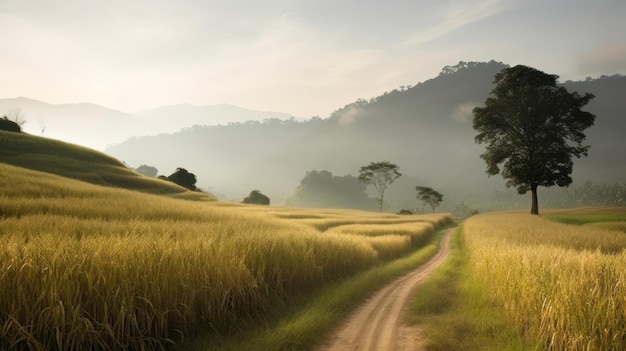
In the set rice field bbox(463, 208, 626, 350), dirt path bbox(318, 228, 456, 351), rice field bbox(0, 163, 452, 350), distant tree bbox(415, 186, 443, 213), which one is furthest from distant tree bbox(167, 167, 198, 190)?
rice field bbox(463, 208, 626, 350)

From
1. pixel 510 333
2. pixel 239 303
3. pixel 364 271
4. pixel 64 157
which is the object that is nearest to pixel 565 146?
pixel 364 271

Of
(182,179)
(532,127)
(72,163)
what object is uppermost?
(532,127)

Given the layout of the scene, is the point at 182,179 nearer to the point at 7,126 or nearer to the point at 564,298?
the point at 7,126

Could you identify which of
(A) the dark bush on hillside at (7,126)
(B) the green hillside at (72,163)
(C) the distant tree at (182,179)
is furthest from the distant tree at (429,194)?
(A) the dark bush on hillside at (7,126)

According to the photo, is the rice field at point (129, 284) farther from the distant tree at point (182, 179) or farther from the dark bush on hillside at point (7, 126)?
the distant tree at point (182, 179)

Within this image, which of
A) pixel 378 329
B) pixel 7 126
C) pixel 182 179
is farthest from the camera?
pixel 182 179

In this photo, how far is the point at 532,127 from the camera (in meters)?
37.3

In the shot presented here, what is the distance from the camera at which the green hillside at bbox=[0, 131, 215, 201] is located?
1548 inches

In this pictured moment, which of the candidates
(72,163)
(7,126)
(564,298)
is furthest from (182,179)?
(564,298)

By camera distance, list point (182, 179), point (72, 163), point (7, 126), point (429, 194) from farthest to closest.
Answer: point (429, 194) → point (182, 179) → point (7, 126) → point (72, 163)

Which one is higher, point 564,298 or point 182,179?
point 182,179

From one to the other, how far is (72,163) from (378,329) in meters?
48.6

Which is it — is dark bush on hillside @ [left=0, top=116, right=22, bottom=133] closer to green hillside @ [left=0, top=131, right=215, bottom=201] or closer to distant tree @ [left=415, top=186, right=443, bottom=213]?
green hillside @ [left=0, top=131, right=215, bottom=201]

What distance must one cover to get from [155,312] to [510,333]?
22.4 feet
